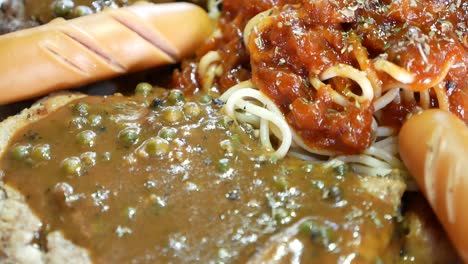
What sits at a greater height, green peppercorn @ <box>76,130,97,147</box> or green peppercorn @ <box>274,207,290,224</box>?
green peppercorn @ <box>76,130,97,147</box>

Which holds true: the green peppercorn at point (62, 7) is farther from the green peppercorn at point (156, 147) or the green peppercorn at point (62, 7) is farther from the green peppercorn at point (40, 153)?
the green peppercorn at point (156, 147)

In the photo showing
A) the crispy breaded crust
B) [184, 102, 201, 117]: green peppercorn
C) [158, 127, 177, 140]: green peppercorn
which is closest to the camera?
the crispy breaded crust

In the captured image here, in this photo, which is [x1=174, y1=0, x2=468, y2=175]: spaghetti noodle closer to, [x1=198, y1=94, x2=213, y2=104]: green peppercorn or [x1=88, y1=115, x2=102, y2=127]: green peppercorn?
[x1=198, y1=94, x2=213, y2=104]: green peppercorn

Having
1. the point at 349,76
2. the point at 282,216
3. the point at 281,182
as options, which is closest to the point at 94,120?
the point at 281,182

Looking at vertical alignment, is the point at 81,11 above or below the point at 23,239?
above

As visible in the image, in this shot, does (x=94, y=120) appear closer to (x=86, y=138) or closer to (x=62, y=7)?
(x=86, y=138)

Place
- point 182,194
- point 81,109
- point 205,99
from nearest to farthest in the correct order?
point 182,194, point 81,109, point 205,99

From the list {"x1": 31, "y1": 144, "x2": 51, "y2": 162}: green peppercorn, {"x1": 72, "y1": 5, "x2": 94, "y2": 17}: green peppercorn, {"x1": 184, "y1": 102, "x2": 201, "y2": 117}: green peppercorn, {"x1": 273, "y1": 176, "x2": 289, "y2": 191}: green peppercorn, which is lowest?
{"x1": 273, "y1": 176, "x2": 289, "y2": 191}: green peppercorn

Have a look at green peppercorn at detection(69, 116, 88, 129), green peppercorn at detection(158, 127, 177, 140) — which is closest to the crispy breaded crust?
green peppercorn at detection(69, 116, 88, 129)

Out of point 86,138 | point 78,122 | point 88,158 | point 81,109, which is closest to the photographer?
point 88,158
